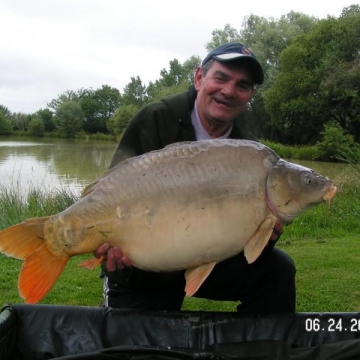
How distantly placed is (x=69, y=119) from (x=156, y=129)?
36891 millimetres

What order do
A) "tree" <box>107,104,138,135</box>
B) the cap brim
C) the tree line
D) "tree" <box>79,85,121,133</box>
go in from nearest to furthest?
the cap brim
the tree line
"tree" <box>107,104,138,135</box>
"tree" <box>79,85,121,133</box>

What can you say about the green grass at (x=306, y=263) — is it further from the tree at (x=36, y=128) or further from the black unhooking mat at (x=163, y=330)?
the tree at (x=36, y=128)

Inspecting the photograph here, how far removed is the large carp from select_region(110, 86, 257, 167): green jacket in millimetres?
451

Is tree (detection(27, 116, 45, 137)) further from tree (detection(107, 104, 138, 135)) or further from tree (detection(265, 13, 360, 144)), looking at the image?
tree (detection(265, 13, 360, 144))

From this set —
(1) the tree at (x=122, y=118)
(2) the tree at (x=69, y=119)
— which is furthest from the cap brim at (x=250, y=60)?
(2) the tree at (x=69, y=119)

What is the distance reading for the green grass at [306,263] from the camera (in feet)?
7.94

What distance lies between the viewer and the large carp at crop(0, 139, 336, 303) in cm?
123

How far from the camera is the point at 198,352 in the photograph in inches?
53.1

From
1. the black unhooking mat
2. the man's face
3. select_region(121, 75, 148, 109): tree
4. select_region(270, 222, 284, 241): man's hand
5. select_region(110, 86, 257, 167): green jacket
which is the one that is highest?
select_region(121, 75, 148, 109): tree

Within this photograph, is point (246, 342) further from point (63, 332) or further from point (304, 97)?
point (304, 97)

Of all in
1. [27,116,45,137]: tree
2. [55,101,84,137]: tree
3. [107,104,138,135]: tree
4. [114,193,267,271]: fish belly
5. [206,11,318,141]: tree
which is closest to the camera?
[114,193,267,271]: fish belly

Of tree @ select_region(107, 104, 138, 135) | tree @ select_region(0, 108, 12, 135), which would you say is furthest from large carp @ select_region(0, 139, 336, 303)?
tree @ select_region(0, 108, 12, 135)

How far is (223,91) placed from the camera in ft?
5.65

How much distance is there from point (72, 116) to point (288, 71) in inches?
842
